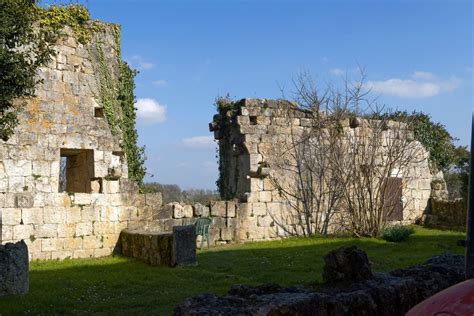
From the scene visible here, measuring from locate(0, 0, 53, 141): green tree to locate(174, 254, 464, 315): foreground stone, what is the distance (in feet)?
27.2

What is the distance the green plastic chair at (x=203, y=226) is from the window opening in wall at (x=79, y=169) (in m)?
2.72

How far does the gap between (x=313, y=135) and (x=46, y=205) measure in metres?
7.72

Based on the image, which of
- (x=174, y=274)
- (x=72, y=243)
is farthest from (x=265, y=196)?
(x=174, y=274)

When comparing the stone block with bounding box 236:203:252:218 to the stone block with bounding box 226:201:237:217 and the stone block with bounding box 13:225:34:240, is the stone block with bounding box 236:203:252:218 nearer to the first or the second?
the stone block with bounding box 226:201:237:217

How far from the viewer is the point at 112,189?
13508mm

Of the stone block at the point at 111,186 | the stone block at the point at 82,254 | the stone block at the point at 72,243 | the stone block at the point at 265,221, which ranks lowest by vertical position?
the stone block at the point at 82,254

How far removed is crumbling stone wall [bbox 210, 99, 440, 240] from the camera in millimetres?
15430

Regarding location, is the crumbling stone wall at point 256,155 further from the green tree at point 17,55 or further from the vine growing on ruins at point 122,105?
the green tree at point 17,55

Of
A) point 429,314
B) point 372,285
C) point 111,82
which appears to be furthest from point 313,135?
point 429,314

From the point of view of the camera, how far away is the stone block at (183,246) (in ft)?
35.9

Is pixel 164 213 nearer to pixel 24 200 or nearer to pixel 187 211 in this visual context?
pixel 187 211

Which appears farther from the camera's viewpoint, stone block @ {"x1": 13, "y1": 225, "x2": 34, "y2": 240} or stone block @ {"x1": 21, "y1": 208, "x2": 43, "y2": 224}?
stone block @ {"x1": 21, "y1": 208, "x2": 43, "y2": 224}

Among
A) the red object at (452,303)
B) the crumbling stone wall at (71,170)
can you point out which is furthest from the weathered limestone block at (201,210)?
the red object at (452,303)

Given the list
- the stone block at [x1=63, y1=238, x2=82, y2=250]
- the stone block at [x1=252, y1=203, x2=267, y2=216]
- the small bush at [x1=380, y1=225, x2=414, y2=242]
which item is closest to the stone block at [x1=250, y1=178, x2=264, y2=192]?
the stone block at [x1=252, y1=203, x2=267, y2=216]
